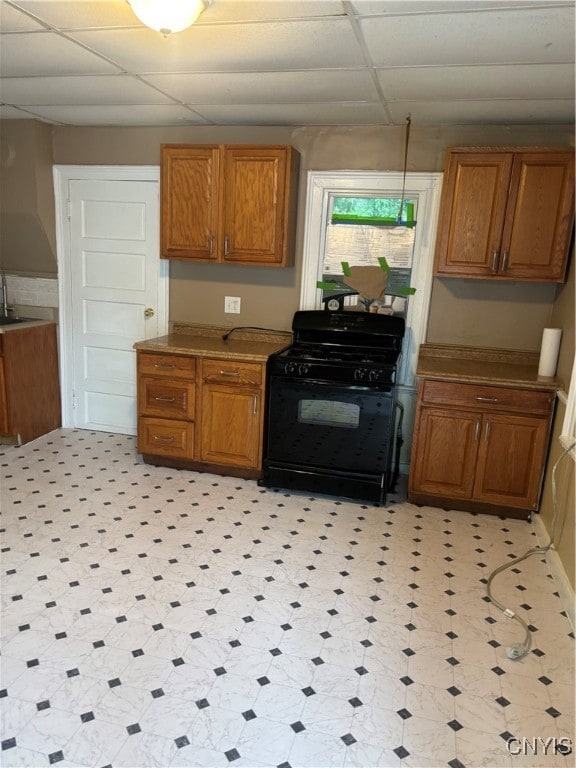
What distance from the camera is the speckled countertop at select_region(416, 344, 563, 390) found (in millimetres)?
3109

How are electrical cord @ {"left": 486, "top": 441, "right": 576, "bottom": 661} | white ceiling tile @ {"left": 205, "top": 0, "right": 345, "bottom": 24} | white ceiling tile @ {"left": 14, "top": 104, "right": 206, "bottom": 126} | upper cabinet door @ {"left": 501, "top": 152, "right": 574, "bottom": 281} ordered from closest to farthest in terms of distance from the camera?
white ceiling tile @ {"left": 205, "top": 0, "right": 345, "bottom": 24} < electrical cord @ {"left": 486, "top": 441, "right": 576, "bottom": 661} < upper cabinet door @ {"left": 501, "top": 152, "right": 574, "bottom": 281} < white ceiling tile @ {"left": 14, "top": 104, "right": 206, "bottom": 126}

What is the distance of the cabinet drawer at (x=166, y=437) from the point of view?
3.71 m

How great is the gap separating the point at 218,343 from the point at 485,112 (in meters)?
2.18

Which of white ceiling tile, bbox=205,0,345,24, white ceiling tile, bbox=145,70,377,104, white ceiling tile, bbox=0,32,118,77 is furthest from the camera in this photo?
white ceiling tile, bbox=145,70,377,104

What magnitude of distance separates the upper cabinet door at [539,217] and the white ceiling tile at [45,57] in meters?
2.27

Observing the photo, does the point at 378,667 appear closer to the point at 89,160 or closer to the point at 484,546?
the point at 484,546

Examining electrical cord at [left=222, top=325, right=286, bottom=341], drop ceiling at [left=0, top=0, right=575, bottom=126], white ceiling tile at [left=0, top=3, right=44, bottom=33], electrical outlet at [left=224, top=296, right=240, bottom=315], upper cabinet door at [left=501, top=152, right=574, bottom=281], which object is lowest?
electrical cord at [left=222, top=325, right=286, bottom=341]

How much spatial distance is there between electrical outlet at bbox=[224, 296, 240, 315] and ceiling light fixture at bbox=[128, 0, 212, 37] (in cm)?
230

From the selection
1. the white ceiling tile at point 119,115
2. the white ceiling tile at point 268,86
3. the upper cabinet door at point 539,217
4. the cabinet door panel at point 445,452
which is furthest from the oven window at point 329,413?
the white ceiling tile at point 119,115

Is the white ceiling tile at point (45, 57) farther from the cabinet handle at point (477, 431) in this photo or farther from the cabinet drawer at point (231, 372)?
the cabinet handle at point (477, 431)

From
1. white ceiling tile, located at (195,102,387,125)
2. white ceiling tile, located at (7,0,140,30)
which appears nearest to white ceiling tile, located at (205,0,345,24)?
white ceiling tile, located at (7,0,140,30)

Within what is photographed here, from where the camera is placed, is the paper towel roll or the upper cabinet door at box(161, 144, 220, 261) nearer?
the paper towel roll

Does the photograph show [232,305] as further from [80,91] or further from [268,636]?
[268,636]

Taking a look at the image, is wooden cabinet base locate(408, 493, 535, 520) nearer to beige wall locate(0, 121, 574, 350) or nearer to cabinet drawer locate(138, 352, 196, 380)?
beige wall locate(0, 121, 574, 350)
